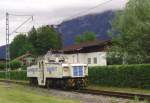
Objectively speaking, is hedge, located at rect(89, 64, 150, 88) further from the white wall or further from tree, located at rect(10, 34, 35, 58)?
tree, located at rect(10, 34, 35, 58)

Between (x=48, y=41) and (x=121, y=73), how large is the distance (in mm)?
88731

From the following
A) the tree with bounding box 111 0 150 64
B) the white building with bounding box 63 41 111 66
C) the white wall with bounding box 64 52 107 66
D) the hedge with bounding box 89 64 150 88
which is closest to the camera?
the hedge with bounding box 89 64 150 88

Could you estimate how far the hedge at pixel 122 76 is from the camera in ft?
126

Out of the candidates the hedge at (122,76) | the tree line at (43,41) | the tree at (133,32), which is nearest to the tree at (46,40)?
the tree line at (43,41)

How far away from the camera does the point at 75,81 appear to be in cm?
4206

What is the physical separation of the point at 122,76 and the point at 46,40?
9011 centimetres

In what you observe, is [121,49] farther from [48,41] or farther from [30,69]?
[48,41]

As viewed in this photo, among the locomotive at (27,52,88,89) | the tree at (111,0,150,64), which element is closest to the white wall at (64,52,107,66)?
the tree at (111,0,150,64)

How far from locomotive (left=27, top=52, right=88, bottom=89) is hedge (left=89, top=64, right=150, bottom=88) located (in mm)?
2492

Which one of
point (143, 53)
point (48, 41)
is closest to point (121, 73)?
point (143, 53)

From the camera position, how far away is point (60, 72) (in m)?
41.9

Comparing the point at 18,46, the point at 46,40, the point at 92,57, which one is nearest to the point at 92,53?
the point at 92,57

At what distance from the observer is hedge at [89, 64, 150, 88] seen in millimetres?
38406

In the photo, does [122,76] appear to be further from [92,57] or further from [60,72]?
[92,57]
